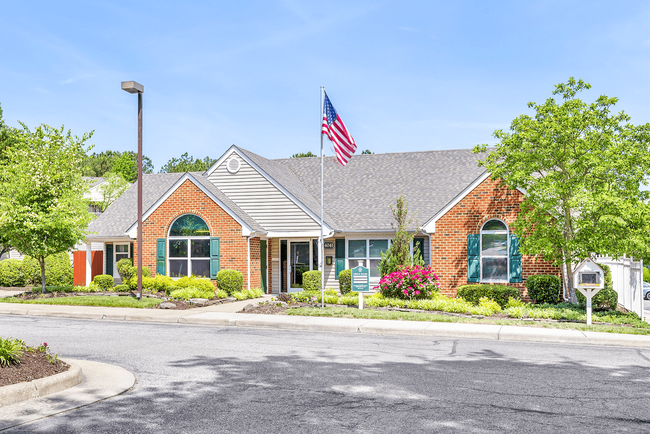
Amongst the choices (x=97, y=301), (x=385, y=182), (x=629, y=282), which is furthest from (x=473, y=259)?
(x=97, y=301)

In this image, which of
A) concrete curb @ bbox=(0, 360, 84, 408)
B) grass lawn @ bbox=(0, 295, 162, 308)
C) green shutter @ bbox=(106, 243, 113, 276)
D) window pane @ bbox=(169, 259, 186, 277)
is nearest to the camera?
concrete curb @ bbox=(0, 360, 84, 408)

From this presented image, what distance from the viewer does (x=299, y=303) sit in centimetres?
1825

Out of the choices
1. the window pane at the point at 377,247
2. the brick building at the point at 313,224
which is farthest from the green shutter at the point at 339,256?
the window pane at the point at 377,247

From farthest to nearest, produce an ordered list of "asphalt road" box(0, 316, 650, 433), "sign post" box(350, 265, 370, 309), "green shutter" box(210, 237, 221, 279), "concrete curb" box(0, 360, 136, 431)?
"green shutter" box(210, 237, 221, 279) < "sign post" box(350, 265, 370, 309) < "concrete curb" box(0, 360, 136, 431) < "asphalt road" box(0, 316, 650, 433)

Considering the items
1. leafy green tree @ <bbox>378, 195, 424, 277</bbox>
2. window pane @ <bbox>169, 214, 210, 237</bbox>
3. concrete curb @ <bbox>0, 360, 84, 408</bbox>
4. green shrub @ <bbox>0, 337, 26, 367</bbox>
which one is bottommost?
concrete curb @ <bbox>0, 360, 84, 408</bbox>

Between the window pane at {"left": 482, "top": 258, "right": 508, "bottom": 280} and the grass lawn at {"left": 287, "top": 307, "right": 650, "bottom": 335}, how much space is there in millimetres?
5173

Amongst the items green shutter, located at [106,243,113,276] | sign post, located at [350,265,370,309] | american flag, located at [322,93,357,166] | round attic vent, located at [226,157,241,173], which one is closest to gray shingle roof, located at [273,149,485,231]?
round attic vent, located at [226,157,241,173]

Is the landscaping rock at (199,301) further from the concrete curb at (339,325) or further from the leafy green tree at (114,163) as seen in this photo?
the leafy green tree at (114,163)

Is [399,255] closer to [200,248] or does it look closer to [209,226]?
[209,226]

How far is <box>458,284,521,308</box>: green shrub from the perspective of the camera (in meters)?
18.3

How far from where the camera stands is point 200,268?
23297 mm

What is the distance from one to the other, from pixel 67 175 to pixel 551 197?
17408mm

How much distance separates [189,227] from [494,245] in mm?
11983

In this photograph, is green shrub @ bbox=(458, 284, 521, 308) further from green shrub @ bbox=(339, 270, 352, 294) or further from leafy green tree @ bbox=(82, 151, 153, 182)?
leafy green tree @ bbox=(82, 151, 153, 182)
